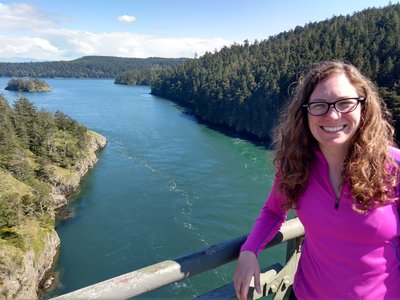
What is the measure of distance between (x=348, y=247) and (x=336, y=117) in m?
0.79

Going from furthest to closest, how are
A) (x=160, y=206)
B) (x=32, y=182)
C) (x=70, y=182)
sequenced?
1. (x=70, y=182)
2. (x=32, y=182)
3. (x=160, y=206)

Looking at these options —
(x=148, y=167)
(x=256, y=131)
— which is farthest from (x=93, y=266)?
(x=256, y=131)

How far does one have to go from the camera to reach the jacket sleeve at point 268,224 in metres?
2.38

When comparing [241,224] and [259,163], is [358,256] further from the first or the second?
[259,163]

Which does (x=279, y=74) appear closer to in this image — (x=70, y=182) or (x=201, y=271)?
(x=70, y=182)

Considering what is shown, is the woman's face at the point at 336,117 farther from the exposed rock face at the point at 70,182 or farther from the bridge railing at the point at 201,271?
the exposed rock face at the point at 70,182

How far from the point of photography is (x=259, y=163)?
135ft

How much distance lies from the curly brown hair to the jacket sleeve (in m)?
0.08

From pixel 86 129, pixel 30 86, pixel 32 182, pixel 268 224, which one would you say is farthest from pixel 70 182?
pixel 30 86

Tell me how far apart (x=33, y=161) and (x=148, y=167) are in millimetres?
12009

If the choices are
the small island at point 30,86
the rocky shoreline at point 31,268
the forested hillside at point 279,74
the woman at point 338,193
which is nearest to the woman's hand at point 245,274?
the woman at point 338,193

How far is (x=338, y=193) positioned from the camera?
7.14ft

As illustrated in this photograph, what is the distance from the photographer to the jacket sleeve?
238 cm

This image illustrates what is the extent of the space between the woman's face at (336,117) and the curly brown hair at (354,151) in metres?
0.04
